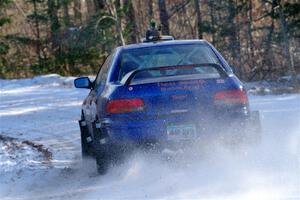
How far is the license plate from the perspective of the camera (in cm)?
654

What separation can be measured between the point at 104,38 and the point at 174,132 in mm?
22693

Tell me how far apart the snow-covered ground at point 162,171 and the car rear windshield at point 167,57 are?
1.22 metres

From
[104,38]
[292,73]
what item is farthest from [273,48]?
[104,38]

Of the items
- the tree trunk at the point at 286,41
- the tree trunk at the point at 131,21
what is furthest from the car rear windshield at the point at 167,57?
the tree trunk at the point at 131,21

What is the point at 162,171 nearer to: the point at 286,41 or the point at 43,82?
the point at 43,82

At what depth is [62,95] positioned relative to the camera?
18.2m

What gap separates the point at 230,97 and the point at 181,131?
0.65 m

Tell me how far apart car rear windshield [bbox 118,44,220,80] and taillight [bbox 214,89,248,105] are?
821mm

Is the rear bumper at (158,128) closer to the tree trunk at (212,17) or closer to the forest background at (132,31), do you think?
the forest background at (132,31)

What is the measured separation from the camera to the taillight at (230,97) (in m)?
6.60

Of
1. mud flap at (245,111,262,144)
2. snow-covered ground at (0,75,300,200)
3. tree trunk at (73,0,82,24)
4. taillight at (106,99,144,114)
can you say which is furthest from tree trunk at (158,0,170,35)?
taillight at (106,99,144,114)

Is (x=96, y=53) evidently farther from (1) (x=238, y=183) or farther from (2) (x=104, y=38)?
(1) (x=238, y=183)

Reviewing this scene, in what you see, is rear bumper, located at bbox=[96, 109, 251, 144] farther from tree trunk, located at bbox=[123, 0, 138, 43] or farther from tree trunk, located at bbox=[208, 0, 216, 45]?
tree trunk, located at bbox=[123, 0, 138, 43]

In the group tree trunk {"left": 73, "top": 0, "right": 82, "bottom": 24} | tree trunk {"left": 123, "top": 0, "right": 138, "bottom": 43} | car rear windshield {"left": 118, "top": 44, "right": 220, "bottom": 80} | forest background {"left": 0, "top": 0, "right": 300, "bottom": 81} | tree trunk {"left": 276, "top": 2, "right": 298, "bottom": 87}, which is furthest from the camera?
tree trunk {"left": 73, "top": 0, "right": 82, "bottom": 24}
